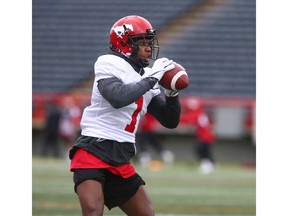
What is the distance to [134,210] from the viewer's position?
17.8 ft

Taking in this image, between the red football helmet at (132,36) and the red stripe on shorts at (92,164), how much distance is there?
0.69m

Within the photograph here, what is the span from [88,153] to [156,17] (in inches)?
657

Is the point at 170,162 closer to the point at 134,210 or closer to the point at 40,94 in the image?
the point at 40,94

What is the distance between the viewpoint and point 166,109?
223 inches

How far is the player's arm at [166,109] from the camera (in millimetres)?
5648

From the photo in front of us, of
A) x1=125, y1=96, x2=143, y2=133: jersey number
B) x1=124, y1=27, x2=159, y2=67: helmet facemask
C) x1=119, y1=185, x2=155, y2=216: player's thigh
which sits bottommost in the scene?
x1=119, y1=185, x2=155, y2=216: player's thigh

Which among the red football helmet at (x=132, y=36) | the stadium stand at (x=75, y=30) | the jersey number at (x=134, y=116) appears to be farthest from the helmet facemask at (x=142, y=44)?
the stadium stand at (x=75, y=30)

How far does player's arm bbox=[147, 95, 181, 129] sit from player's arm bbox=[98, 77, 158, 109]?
45 cm

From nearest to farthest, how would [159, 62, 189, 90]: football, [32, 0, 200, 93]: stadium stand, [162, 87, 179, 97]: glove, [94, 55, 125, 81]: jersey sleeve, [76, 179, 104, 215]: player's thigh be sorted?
[76, 179, 104, 215]: player's thigh < [94, 55, 125, 81]: jersey sleeve < [159, 62, 189, 90]: football < [162, 87, 179, 97]: glove < [32, 0, 200, 93]: stadium stand

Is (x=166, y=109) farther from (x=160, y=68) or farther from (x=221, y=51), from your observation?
(x=221, y=51)

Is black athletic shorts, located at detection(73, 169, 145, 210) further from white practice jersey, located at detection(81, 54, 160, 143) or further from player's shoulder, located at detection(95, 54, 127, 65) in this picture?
player's shoulder, located at detection(95, 54, 127, 65)

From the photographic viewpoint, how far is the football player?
5172 mm

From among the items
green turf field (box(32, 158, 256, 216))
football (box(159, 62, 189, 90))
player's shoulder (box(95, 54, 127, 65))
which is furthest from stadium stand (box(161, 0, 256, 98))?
player's shoulder (box(95, 54, 127, 65))

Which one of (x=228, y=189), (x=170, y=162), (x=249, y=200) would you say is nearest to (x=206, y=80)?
(x=170, y=162)
